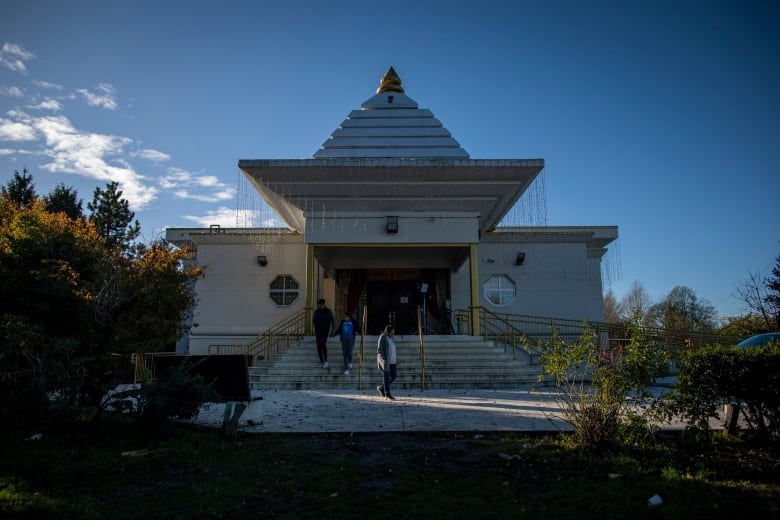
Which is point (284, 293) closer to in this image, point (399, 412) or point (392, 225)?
point (392, 225)

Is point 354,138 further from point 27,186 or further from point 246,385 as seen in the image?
point 27,186

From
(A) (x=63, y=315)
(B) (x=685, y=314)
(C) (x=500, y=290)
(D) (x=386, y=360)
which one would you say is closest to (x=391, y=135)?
(C) (x=500, y=290)

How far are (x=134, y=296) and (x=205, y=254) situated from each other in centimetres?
1204

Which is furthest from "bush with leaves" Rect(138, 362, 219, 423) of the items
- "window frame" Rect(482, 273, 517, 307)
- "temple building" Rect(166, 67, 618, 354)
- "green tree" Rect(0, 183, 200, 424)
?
"window frame" Rect(482, 273, 517, 307)

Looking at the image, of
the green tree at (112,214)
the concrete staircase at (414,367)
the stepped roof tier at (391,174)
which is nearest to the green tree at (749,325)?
the stepped roof tier at (391,174)

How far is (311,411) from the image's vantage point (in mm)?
8688

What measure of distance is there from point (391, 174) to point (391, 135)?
252cm

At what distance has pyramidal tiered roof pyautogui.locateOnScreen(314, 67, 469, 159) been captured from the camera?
1681 cm

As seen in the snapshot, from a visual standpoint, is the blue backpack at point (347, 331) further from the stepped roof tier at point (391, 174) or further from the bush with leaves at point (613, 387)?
the bush with leaves at point (613, 387)

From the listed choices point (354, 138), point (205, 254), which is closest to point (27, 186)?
point (205, 254)

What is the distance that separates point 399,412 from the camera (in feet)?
28.0

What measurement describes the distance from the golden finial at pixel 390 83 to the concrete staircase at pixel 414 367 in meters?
9.85

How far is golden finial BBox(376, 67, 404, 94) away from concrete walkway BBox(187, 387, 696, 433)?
496 inches

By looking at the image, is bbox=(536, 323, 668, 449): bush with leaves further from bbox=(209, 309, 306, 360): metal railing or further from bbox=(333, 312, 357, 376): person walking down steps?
bbox=(209, 309, 306, 360): metal railing
